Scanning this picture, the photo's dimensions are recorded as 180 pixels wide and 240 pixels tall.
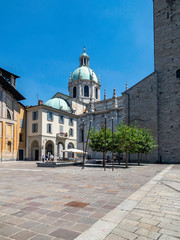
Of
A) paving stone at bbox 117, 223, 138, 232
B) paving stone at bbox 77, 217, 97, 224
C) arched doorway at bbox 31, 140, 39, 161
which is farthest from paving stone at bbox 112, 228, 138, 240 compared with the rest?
arched doorway at bbox 31, 140, 39, 161

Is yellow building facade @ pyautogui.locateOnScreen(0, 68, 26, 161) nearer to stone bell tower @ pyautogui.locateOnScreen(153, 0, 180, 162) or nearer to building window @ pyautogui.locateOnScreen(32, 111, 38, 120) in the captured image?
building window @ pyautogui.locateOnScreen(32, 111, 38, 120)

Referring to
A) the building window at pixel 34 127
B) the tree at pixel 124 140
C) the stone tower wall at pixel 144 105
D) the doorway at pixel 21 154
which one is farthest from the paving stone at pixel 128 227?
the doorway at pixel 21 154

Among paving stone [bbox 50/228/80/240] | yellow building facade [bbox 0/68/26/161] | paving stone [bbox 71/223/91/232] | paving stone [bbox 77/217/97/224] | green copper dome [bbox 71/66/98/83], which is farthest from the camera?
green copper dome [bbox 71/66/98/83]

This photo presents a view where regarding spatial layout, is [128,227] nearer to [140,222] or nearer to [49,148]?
[140,222]

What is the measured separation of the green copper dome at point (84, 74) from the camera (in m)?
60.6

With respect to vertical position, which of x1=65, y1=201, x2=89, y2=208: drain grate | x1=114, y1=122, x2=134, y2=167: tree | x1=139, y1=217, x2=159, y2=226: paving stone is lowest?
x1=65, y1=201, x2=89, y2=208: drain grate

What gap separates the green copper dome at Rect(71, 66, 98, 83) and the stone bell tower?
106 ft

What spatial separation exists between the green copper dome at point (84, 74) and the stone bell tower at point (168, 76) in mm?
32361

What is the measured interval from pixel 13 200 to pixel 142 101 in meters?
26.9

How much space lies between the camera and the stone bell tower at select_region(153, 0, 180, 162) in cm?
2750

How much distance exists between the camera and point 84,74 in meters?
61.2

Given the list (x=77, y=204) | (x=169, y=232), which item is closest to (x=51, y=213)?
(x=77, y=204)

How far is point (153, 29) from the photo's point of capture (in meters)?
31.2

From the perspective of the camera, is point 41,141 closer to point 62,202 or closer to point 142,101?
point 142,101
